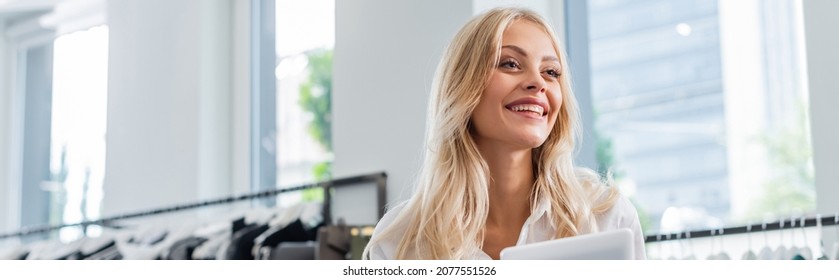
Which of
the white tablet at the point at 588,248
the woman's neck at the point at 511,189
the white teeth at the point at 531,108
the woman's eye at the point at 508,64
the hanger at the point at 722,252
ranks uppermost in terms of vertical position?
the woman's eye at the point at 508,64

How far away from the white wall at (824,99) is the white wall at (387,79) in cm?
47

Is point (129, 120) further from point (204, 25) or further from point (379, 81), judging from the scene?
point (379, 81)

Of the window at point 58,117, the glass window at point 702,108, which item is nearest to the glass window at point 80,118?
the window at point 58,117

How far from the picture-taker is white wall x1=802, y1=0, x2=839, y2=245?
4.16 feet

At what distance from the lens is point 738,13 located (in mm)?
1523

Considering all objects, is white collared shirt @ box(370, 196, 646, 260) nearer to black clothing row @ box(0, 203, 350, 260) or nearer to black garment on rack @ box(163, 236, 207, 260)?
black clothing row @ box(0, 203, 350, 260)

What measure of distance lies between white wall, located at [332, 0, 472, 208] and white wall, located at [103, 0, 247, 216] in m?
0.26

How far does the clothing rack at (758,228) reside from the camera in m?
1.17

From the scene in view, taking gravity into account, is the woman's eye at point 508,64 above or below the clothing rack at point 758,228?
above

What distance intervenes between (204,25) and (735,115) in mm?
929

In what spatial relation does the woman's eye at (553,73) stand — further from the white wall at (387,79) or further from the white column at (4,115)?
the white column at (4,115)
